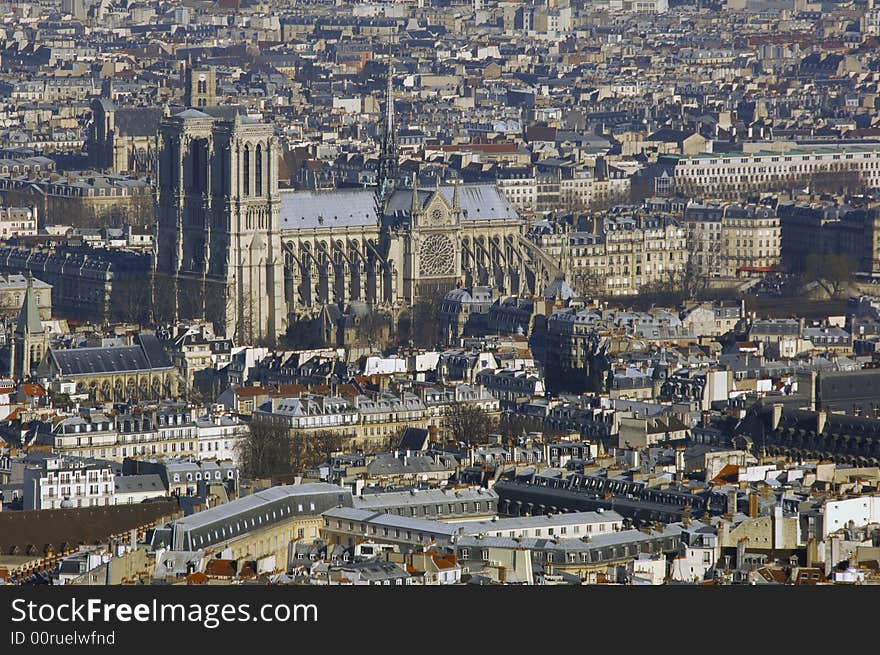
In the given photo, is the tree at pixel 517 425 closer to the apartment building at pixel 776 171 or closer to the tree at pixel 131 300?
the tree at pixel 131 300

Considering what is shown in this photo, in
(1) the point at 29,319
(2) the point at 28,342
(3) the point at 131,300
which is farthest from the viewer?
(3) the point at 131,300

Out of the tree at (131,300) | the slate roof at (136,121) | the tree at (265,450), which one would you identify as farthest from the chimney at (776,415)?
the slate roof at (136,121)

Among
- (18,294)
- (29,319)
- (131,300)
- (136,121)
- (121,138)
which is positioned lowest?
(121,138)

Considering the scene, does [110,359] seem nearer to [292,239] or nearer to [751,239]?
[292,239]

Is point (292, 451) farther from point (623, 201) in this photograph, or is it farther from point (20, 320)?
point (623, 201)

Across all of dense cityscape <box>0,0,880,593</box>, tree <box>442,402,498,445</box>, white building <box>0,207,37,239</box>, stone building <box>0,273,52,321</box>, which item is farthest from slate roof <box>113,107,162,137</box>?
tree <box>442,402,498,445</box>

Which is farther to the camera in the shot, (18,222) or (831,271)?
(18,222)

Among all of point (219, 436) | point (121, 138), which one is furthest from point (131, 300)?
point (121, 138)
